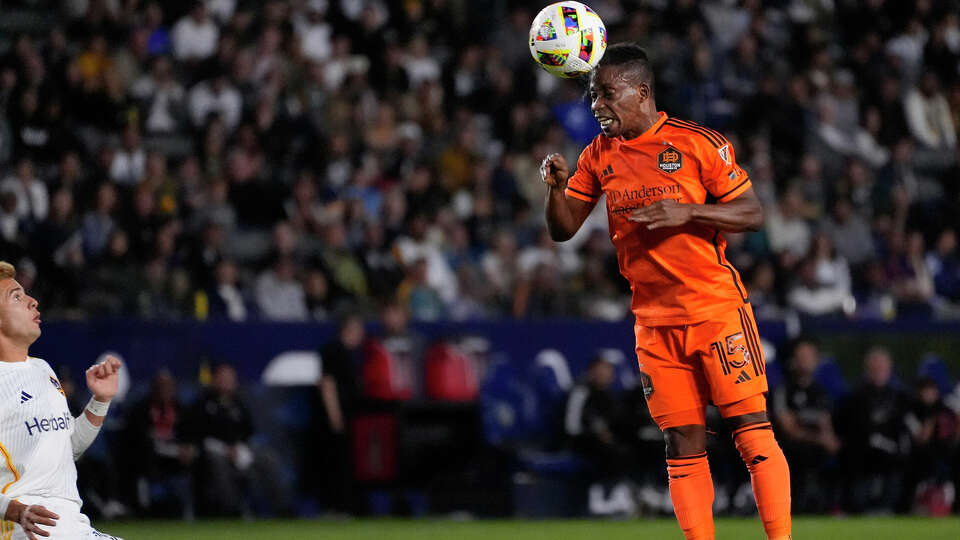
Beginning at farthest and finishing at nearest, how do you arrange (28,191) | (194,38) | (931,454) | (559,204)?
(194,38) < (28,191) < (931,454) < (559,204)

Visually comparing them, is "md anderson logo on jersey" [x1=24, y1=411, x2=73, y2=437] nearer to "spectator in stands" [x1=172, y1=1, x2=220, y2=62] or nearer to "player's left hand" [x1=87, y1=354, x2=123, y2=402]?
"player's left hand" [x1=87, y1=354, x2=123, y2=402]

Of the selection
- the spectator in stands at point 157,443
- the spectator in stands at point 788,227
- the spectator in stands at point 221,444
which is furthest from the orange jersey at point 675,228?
the spectator in stands at point 788,227

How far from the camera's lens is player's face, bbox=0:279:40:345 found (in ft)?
19.3

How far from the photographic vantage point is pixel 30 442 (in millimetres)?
5785

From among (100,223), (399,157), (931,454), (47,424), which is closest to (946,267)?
(931,454)

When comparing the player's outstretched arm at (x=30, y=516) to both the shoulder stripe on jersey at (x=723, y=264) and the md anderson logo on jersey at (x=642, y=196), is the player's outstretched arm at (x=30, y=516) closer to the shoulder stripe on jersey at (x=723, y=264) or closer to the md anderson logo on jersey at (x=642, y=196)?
the md anderson logo on jersey at (x=642, y=196)

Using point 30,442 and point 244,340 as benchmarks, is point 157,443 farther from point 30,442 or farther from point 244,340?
point 30,442

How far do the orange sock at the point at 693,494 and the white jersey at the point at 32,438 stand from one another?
2778 millimetres

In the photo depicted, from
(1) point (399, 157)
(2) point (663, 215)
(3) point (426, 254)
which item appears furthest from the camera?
(1) point (399, 157)

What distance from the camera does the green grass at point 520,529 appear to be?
11.0m

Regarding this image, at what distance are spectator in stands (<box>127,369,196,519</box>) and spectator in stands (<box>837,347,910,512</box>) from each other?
6.26 meters

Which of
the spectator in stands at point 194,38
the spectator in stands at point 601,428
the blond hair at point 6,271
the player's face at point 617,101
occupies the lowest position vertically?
the spectator in stands at point 601,428

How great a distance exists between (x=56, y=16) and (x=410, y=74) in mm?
4459

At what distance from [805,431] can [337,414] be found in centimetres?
444
